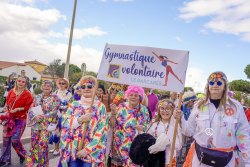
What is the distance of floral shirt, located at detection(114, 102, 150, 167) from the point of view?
4.21m

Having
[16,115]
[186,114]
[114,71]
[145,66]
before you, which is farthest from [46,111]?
[186,114]

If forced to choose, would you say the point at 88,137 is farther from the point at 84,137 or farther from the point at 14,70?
the point at 14,70

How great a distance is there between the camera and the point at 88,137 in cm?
384

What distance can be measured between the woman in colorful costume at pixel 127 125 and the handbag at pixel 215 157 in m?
1.14

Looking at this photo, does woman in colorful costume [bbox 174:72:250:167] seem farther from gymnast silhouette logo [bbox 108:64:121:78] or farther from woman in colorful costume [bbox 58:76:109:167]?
gymnast silhouette logo [bbox 108:64:121:78]

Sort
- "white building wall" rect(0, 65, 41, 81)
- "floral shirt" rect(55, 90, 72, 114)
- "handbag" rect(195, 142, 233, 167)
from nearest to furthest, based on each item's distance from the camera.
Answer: "handbag" rect(195, 142, 233, 167), "floral shirt" rect(55, 90, 72, 114), "white building wall" rect(0, 65, 41, 81)

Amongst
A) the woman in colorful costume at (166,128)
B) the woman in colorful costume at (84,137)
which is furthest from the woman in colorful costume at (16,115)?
the woman in colorful costume at (166,128)

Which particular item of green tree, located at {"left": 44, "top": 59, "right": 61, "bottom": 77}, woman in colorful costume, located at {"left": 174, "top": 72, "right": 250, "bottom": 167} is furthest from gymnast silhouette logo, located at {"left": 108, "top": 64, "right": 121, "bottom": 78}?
green tree, located at {"left": 44, "top": 59, "right": 61, "bottom": 77}

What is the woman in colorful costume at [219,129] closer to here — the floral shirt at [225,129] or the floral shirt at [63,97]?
the floral shirt at [225,129]

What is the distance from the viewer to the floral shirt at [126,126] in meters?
4.21

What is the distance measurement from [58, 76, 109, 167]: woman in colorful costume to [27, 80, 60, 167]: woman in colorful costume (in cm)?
147

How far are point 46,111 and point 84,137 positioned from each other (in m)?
1.86

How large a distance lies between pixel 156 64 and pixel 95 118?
1090 mm

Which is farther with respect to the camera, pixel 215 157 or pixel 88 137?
pixel 88 137
